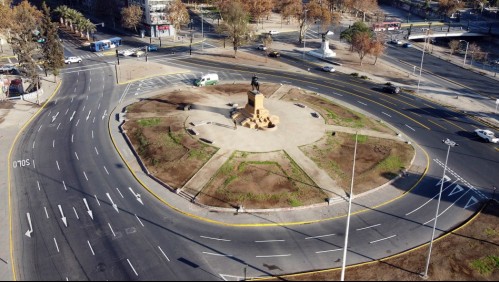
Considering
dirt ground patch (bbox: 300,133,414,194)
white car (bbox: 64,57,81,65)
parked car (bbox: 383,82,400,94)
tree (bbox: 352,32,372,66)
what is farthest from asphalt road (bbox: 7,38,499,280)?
tree (bbox: 352,32,372,66)

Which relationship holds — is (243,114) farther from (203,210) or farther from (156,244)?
(156,244)

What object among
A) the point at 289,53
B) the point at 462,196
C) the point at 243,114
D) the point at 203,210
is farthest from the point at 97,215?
the point at 289,53

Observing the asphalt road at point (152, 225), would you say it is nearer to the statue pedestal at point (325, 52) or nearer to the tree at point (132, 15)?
the statue pedestal at point (325, 52)

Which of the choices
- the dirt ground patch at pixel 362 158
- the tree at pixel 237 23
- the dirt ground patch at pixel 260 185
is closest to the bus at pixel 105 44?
the tree at pixel 237 23

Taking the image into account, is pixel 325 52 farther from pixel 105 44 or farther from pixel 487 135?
pixel 105 44

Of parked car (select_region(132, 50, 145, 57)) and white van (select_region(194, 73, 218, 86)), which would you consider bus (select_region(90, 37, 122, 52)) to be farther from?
white van (select_region(194, 73, 218, 86))
